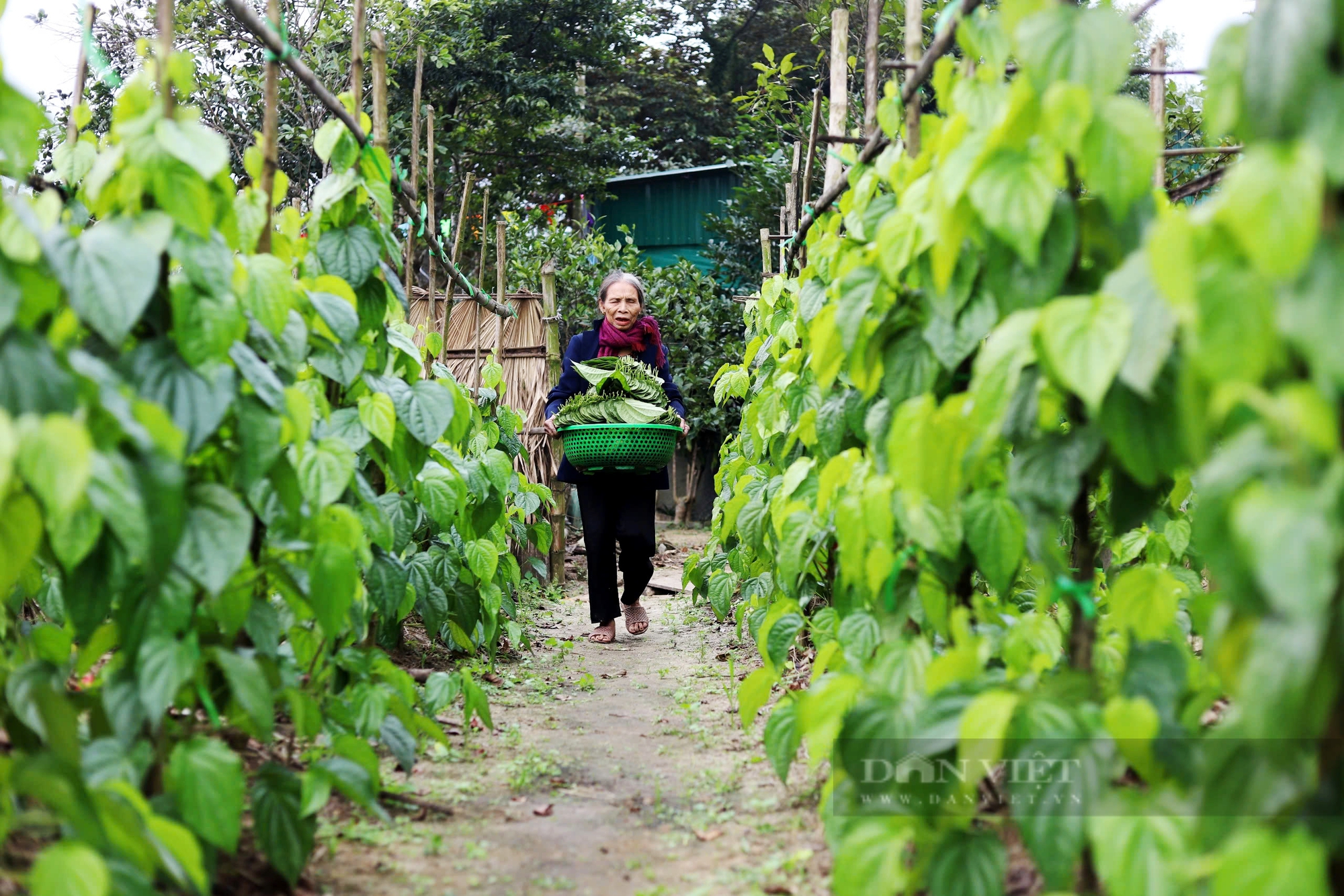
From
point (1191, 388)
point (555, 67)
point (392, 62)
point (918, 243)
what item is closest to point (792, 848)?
point (918, 243)

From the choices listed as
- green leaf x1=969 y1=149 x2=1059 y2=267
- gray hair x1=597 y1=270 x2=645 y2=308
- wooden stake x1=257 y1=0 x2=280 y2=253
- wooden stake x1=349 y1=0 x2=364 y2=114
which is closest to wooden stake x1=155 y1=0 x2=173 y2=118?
wooden stake x1=257 y1=0 x2=280 y2=253

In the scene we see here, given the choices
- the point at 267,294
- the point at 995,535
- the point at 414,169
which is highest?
the point at 414,169

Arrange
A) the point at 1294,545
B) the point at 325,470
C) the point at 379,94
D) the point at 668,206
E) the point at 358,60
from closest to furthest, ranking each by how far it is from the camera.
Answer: the point at 1294,545 < the point at 325,470 < the point at 358,60 < the point at 379,94 < the point at 668,206

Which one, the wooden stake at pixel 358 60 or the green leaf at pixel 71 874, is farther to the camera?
the wooden stake at pixel 358 60

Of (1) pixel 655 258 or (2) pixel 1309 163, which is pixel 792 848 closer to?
(2) pixel 1309 163

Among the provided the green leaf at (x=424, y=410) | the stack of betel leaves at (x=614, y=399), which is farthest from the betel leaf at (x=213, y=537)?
the stack of betel leaves at (x=614, y=399)

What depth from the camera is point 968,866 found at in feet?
4.05

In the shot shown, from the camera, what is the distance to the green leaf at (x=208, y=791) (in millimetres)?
1341

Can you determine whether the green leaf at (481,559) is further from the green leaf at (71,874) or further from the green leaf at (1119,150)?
the green leaf at (1119,150)

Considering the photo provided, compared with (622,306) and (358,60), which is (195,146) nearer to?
(358,60)

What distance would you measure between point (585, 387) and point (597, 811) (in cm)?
245

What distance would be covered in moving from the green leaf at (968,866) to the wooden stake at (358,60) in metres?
1.77

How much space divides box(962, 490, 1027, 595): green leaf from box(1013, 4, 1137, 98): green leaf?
1.73 ft

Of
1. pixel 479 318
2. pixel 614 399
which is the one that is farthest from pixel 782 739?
pixel 479 318
